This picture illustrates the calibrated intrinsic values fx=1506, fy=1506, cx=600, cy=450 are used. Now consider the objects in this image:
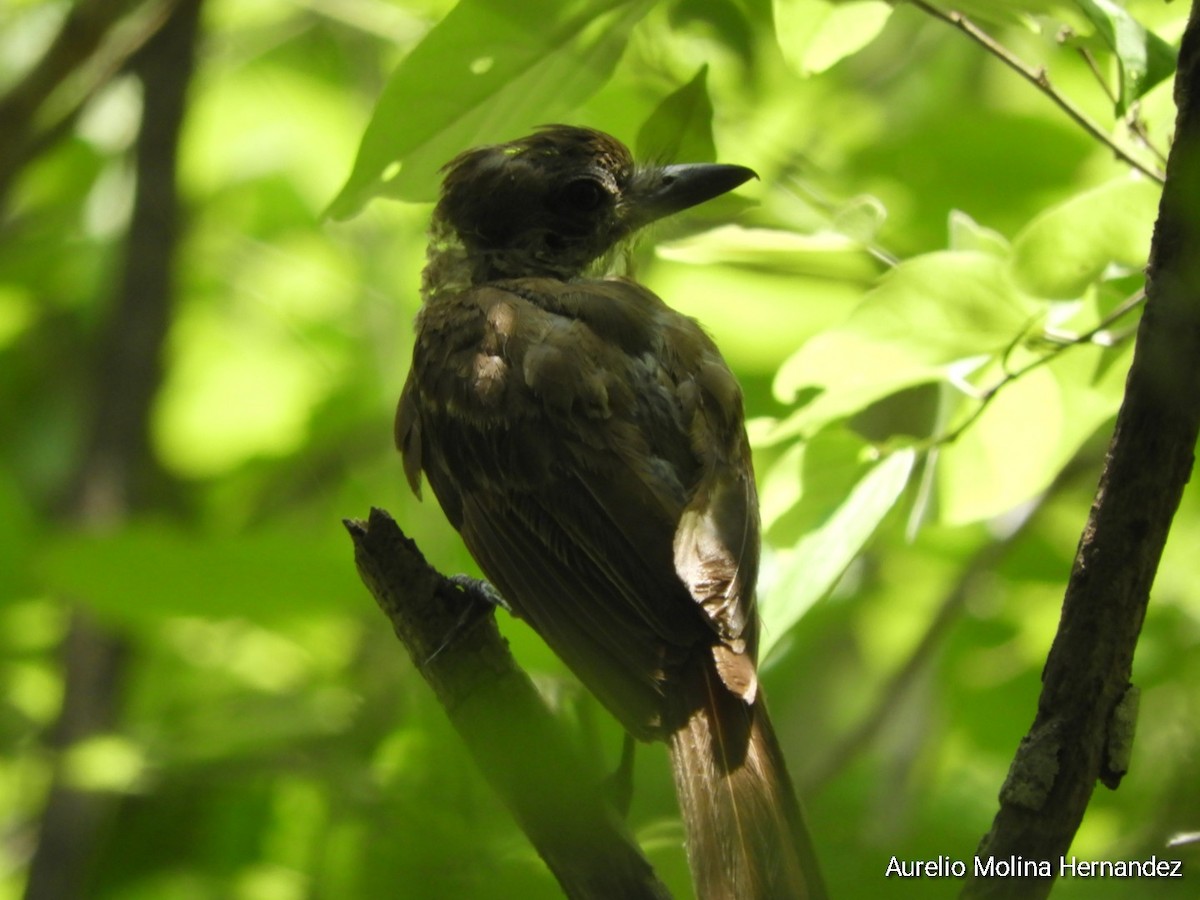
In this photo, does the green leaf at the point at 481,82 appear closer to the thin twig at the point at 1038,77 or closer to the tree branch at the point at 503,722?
the thin twig at the point at 1038,77

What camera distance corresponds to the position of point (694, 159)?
2.52 meters

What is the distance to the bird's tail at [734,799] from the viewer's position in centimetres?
200

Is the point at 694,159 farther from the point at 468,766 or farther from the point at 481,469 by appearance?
the point at 468,766

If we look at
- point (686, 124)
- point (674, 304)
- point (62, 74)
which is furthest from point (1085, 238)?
point (62, 74)

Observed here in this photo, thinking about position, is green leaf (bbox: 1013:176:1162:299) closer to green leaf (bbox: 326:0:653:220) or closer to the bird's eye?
green leaf (bbox: 326:0:653:220)

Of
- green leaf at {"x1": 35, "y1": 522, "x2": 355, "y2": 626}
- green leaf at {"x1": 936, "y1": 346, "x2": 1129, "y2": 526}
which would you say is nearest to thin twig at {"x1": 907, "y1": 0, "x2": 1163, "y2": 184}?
green leaf at {"x1": 936, "y1": 346, "x2": 1129, "y2": 526}

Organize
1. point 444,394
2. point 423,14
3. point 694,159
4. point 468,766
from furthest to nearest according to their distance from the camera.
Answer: point 423,14
point 444,394
point 694,159
point 468,766

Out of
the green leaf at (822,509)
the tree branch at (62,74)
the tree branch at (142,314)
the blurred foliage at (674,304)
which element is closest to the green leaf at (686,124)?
the blurred foliage at (674,304)

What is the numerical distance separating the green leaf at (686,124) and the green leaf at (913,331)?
387 mm

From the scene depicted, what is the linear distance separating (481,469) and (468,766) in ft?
4.78

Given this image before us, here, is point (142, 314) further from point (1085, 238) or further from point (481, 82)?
point (1085, 238)

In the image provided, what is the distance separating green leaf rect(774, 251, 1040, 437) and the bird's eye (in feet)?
4.39

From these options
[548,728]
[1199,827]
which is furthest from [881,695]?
[548,728]

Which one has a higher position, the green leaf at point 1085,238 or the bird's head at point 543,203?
the bird's head at point 543,203
